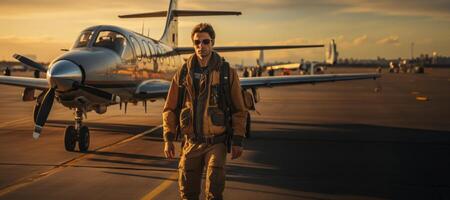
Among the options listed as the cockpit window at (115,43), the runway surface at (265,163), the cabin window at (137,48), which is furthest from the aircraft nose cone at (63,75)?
the cabin window at (137,48)

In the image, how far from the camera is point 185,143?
5.35 meters

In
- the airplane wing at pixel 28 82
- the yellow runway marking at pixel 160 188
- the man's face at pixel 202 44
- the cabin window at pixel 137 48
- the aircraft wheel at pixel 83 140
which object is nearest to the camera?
the man's face at pixel 202 44

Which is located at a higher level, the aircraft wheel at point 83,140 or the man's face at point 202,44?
the man's face at point 202,44

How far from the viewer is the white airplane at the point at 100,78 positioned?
35.8ft

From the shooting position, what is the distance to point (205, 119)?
5.18m

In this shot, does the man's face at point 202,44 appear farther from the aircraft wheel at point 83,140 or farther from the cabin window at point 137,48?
the cabin window at point 137,48

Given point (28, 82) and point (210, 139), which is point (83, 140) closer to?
point (28, 82)

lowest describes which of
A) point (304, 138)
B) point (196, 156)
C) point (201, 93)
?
point (304, 138)

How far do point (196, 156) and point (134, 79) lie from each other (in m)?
8.99

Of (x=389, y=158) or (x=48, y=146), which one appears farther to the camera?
(x=48, y=146)

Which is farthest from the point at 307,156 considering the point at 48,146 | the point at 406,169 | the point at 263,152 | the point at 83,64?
the point at 48,146

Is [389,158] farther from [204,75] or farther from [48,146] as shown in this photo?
[48,146]

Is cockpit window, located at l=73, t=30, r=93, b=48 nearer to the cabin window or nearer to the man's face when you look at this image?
the cabin window

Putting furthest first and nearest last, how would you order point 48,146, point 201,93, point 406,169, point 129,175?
point 48,146, point 406,169, point 129,175, point 201,93
